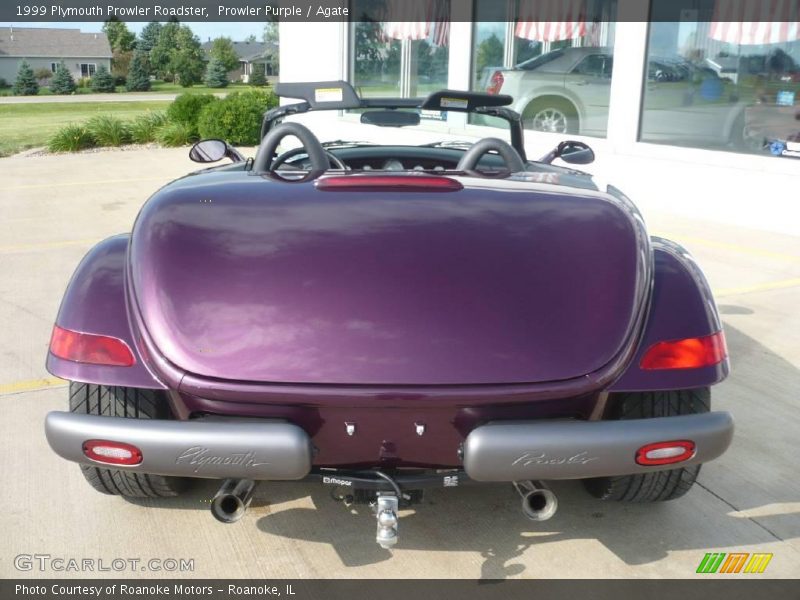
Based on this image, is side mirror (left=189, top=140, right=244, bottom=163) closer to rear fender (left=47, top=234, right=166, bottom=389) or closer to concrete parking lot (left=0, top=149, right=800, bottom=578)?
rear fender (left=47, top=234, right=166, bottom=389)

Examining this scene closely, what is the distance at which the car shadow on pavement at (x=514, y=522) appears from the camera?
2.85 metres

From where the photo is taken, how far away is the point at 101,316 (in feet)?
8.42

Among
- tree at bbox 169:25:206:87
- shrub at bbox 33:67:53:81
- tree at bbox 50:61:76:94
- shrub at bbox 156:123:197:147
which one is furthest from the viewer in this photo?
tree at bbox 169:25:206:87

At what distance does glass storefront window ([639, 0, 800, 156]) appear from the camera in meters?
8.55

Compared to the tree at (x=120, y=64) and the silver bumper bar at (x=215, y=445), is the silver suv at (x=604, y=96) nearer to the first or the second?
the silver bumper bar at (x=215, y=445)

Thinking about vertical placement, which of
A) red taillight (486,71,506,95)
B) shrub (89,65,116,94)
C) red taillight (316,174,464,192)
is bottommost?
shrub (89,65,116,94)

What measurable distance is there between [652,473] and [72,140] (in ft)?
52.9

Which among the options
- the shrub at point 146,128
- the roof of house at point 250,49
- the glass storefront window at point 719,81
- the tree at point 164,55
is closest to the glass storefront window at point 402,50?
the glass storefront window at point 719,81

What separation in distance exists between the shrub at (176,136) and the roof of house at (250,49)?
3812 inches

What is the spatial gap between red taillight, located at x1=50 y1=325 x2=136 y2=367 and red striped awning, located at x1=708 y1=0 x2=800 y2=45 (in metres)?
8.07

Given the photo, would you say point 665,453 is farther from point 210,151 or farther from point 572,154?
point 210,151

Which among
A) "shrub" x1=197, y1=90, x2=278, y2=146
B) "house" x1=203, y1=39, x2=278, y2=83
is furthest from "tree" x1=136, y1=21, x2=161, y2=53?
"shrub" x1=197, y1=90, x2=278, y2=146

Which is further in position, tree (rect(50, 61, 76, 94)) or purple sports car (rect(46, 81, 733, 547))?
tree (rect(50, 61, 76, 94))
